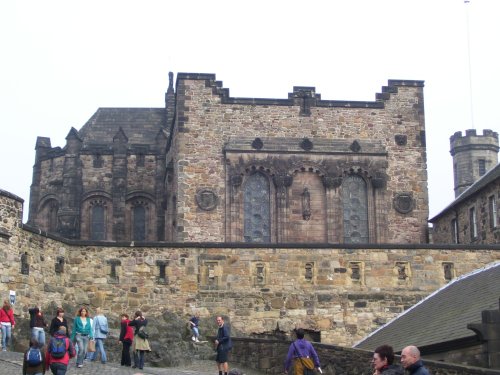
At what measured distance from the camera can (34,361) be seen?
1836 centimetres

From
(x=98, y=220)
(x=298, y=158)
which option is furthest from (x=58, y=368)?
(x=98, y=220)

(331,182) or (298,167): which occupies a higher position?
(298,167)

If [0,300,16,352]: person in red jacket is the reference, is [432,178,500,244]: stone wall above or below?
above

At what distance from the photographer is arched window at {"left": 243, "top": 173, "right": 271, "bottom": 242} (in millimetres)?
45375

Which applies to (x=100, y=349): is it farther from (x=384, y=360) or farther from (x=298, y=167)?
(x=298, y=167)

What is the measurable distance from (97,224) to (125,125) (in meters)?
7.52

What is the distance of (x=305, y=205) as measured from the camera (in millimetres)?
45750

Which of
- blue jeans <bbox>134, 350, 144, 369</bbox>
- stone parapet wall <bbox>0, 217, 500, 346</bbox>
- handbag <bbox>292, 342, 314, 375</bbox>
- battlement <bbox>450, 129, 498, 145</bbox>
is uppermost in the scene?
battlement <bbox>450, 129, 498, 145</bbox>

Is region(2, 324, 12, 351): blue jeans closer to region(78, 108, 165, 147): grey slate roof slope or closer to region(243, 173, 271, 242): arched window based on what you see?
region(243, 173, 271, 242): arched window

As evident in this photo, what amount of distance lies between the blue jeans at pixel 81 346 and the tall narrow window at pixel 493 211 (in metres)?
23.4

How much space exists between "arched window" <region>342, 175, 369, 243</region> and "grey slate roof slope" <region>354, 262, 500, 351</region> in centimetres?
1218

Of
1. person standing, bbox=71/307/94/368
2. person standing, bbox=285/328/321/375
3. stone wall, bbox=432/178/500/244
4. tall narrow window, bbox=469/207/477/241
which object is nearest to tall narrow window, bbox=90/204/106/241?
stone wall, bbox=432/178/500/244

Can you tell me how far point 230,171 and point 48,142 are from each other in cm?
1832

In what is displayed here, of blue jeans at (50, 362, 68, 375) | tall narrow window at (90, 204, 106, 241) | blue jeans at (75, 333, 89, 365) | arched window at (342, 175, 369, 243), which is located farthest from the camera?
tall narrow window at (90, 204, 106, 241)
